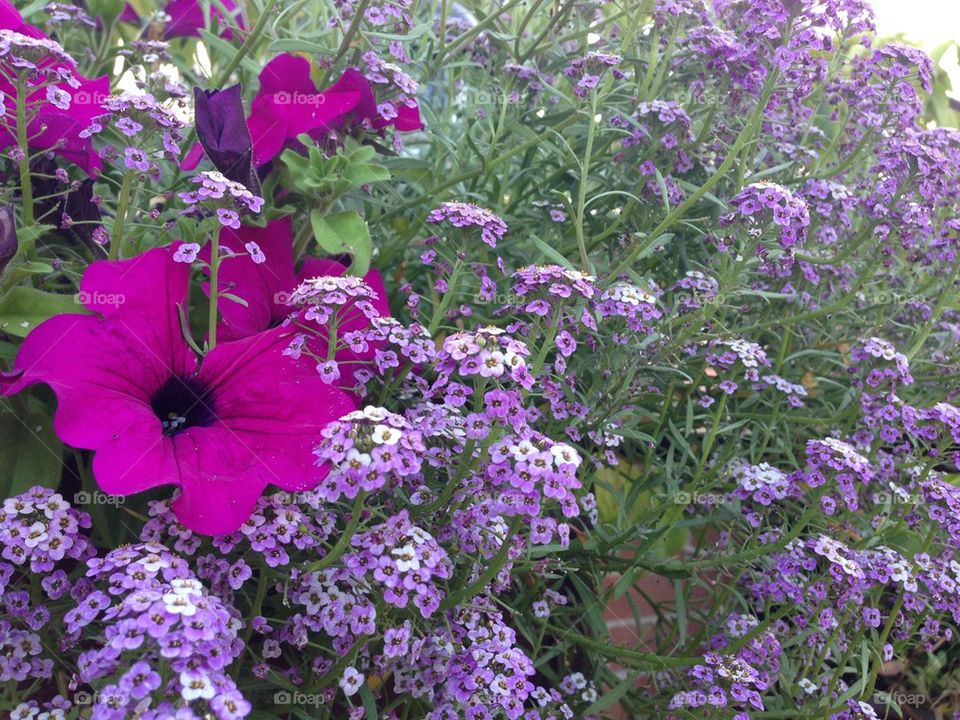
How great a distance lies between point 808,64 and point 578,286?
2.23 feet

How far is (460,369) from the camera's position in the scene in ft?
3.12

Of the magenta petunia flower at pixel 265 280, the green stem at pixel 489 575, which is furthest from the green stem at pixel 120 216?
the green stem at pixel 489 575

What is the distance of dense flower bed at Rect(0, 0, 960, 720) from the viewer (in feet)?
3.19

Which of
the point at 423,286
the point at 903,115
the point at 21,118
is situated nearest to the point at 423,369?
the point at 423,286

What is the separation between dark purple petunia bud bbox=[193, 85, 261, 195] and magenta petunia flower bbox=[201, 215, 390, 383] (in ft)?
0.31

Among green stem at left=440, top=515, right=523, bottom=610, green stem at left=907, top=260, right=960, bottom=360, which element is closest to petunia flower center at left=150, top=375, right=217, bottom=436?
green stem at left=440, top=515, right=523, bottom=610

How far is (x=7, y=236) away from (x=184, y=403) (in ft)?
0.91

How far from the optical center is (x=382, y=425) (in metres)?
0.85

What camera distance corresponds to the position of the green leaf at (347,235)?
3.81 feet

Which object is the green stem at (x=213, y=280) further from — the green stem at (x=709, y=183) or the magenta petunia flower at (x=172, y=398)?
the green stem at (x=709, y=183)

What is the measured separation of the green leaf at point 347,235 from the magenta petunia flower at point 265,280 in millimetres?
27

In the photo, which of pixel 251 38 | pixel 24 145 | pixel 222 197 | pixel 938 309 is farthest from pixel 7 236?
pixel 938 309

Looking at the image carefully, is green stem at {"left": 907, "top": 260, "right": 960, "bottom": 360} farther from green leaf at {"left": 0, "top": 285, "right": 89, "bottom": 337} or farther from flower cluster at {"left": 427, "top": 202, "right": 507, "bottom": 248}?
green leaf at {"left": 0, "top": 285, "right": 89, "bottom": 337}

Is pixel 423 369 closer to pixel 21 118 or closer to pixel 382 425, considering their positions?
pixel 382 425
